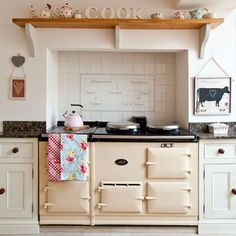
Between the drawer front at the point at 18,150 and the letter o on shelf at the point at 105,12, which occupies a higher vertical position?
the letter o on shelf at the point at 105,12

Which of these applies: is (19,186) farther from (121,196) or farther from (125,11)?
(125,11)

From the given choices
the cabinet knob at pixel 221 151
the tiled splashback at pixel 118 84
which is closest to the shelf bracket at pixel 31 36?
the tiled splashback at pixel 118 84

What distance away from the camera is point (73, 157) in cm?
265

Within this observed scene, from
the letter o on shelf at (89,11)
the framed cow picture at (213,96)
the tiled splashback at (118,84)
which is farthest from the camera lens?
the tiled splashback at (118,84)

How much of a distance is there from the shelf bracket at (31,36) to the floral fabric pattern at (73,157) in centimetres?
81

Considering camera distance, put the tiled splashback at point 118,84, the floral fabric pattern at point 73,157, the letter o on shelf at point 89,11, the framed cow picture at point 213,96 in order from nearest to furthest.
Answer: the floral fabric pattern at point 73,157 → the letter o on shelf at point 89,11 → the framed cow picture at point 213,96 → the tiled splashback at point 118,84

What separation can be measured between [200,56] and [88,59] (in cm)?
108

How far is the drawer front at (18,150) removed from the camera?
2.74m

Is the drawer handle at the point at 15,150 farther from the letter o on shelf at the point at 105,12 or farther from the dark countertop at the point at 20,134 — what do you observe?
the letter o on shelf at the point at 105,12

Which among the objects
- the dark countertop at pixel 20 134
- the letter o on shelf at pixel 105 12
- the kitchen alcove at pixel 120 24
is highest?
the letter o on shelf at pixel 105 12

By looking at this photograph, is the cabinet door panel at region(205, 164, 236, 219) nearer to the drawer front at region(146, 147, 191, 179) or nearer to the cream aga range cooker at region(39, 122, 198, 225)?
the cream aga range cooker at region(39, 122, 198, 225)

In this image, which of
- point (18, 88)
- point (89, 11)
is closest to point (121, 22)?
point (89, 11)

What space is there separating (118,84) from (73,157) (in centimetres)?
100

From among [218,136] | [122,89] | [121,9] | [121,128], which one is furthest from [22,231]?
[121,9]
